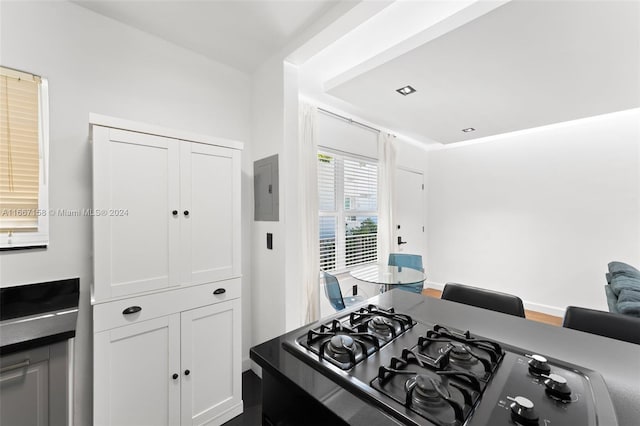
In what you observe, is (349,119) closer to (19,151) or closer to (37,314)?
(19,151)

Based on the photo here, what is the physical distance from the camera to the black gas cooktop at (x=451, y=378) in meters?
0.52

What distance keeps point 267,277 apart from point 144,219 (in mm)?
1032

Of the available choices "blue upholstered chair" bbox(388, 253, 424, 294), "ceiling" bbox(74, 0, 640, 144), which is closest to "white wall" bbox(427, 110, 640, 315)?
"ceiling" bbox(74, 0, 640, 144)

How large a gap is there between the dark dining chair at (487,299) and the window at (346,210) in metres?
1.77

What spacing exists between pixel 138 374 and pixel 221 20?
2.22 m

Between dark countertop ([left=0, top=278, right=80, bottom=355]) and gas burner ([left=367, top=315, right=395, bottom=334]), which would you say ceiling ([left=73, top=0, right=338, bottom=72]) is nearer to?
dark countertop ([left=0, top=278, right=80, bottom=355])

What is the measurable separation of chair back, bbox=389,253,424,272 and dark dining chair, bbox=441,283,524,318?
197 centimetres

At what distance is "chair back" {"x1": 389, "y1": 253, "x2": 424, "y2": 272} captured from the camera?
11.3 feet

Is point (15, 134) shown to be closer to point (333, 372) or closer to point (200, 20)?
point (200, 20)

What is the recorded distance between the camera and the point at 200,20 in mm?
1690

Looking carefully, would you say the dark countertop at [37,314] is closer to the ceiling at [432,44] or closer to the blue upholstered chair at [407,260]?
the ceiling at [432,44]

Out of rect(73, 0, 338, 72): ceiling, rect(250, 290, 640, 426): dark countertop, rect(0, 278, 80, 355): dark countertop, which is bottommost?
rect(0, 278, 80, 355): dark countertop

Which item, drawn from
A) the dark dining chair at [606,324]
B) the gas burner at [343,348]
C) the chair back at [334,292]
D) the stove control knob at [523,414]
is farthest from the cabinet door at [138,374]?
the dark dining chair at [606,324]

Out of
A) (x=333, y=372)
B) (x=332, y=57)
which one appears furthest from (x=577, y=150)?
(x=333, y=372)
